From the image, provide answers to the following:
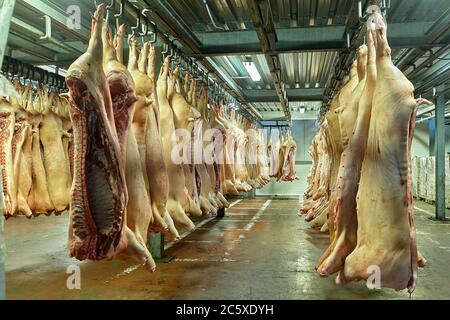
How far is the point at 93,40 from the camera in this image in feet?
7.88

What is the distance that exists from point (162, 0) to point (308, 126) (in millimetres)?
15891

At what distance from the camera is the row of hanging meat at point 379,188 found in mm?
2566

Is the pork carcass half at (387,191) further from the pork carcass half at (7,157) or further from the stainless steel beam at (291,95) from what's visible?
the stainless steel beam at (291,95)

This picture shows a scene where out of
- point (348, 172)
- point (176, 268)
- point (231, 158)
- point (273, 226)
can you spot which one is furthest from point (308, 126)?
point (348, 172)

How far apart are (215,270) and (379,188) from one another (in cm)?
363

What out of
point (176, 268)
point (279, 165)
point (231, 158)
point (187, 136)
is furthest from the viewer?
point (279, 165)

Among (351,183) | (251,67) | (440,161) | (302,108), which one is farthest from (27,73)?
(302,108)

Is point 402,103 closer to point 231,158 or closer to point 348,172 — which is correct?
point 348,172

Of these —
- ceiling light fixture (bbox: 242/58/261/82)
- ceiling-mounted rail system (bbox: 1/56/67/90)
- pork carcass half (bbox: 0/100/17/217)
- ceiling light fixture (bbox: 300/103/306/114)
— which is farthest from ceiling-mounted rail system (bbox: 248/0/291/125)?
ceiling light fixture (bbox: 300/103/306/114)

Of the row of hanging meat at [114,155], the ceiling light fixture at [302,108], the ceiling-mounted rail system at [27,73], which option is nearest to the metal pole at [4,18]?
the row of hanging meat at [114,155]

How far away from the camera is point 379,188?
2633 millimetres

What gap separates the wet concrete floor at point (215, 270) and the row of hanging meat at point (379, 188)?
1678mm

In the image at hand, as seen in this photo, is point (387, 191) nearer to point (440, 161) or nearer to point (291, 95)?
point (291, 95)

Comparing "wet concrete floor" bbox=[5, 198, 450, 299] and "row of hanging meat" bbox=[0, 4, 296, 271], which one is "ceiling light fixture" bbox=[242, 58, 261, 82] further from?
"row of hanging meat" bbox=[0, 4, 296, 271]
